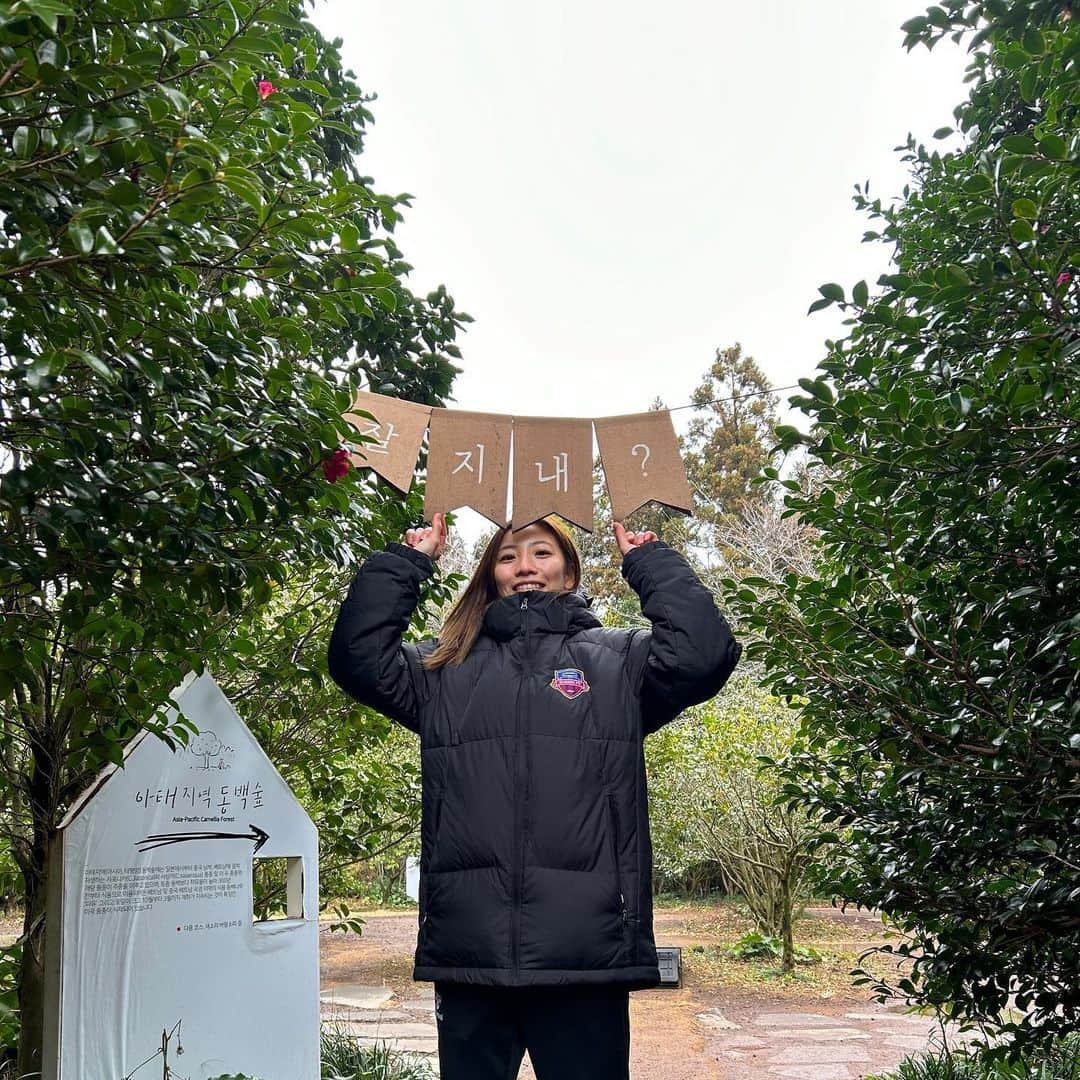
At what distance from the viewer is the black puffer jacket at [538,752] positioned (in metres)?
1.82

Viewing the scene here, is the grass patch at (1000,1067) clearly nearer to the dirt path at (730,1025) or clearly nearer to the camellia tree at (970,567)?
the dirt path at (730,1025)

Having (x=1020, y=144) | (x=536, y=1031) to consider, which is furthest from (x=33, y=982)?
(x=1020, y=144)

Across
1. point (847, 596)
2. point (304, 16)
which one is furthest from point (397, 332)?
point (847, 596)

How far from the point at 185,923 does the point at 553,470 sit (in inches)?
67.3

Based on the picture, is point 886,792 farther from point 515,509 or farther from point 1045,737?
point 515,509

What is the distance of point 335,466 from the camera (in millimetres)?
2111

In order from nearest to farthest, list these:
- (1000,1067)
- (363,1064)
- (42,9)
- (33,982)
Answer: (42,9), (33,982), (1000,1067), (363,1064)

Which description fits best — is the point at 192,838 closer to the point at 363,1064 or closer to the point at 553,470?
the point at 553,470

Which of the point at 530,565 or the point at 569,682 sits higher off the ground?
the point at 530,565

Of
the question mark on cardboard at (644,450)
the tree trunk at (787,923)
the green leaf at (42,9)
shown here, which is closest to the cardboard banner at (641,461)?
the question mark on cardboard at (644,450)

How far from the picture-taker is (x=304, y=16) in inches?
140

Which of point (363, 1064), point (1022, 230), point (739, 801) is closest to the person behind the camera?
point (1022, 230)

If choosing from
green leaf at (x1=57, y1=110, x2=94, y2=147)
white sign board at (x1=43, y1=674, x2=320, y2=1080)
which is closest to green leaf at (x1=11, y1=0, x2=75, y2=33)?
green leaf at (x1=57, y1=110, x2=94, y2=147)

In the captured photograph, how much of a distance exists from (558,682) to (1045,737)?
104cm
